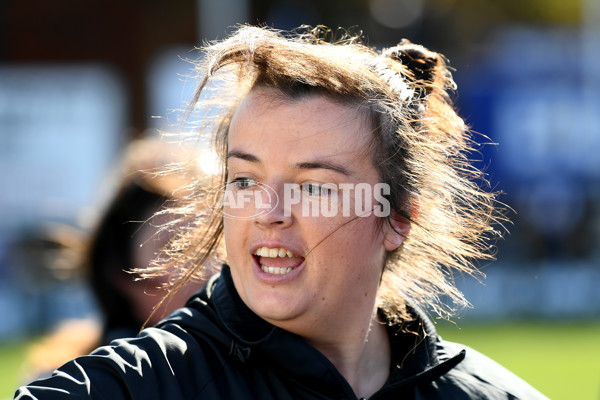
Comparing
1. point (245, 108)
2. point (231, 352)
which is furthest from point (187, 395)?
point (245, 108)

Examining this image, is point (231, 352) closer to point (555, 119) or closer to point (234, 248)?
point (234, 248)

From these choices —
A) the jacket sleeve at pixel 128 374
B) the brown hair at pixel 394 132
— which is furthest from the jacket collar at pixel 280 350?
the brown hair at pixel 394 132

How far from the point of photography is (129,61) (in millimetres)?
17188

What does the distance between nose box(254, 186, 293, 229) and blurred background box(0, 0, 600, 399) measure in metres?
8.04

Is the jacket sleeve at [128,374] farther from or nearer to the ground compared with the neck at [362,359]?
farther from the ground

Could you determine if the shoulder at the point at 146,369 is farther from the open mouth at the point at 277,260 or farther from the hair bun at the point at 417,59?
the hair bun at the point at 417,59

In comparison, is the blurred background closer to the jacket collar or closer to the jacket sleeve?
the jacket collar

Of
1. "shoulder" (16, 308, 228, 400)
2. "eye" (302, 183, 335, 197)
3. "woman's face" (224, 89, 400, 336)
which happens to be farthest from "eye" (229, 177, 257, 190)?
"shoulder" (16, 308, 228, 400)

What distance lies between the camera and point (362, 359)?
7.82 feet

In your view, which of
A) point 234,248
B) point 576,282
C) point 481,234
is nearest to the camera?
point 234,248

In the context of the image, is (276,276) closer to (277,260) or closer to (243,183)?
(277,260)

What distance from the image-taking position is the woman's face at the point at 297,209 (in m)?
2.15

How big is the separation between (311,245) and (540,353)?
29.0 ft

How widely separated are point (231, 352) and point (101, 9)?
1608 cm
